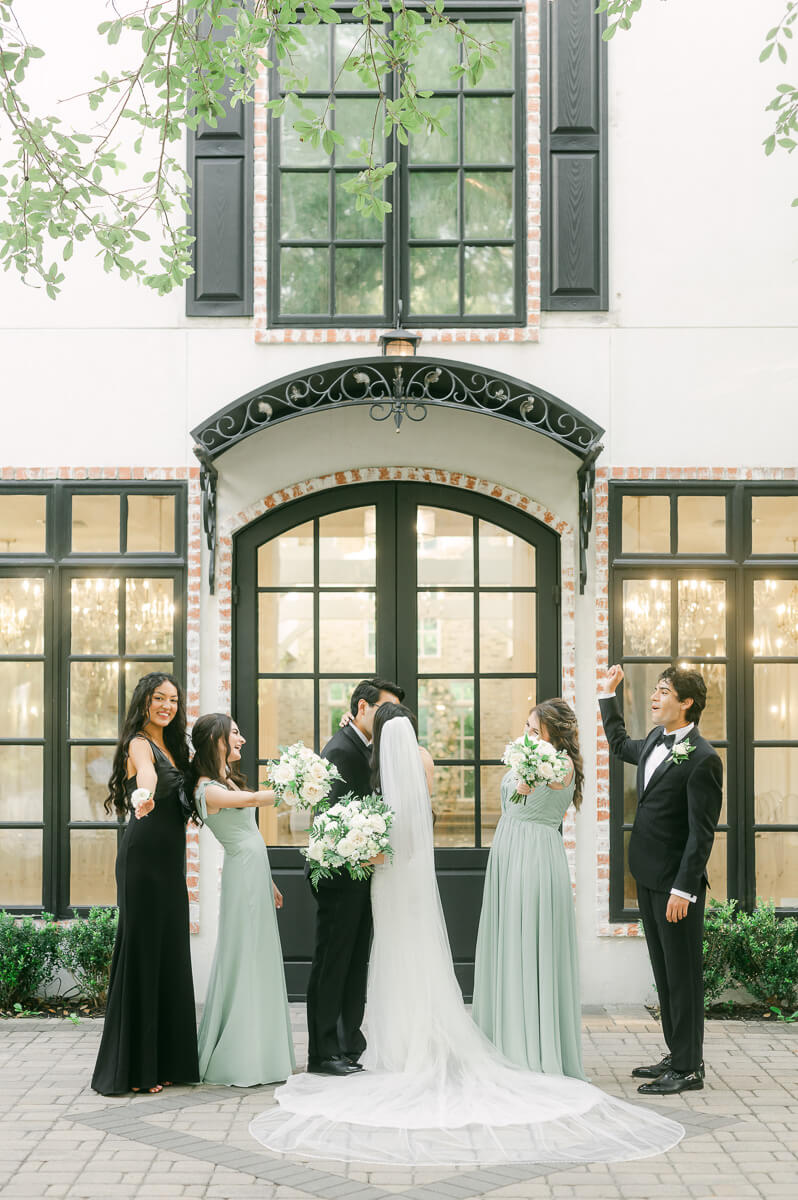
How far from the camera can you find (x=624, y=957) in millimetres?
8273

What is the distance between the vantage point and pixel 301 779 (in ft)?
21.2

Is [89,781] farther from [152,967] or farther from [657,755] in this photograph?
[657,755]

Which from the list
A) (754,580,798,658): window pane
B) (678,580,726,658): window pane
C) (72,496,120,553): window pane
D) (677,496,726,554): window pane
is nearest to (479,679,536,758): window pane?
(678,580,726,658): window pane

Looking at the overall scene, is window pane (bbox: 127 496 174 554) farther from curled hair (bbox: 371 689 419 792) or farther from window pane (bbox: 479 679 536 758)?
curled hair (bbox: 371 689 419 792)

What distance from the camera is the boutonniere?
21.7ft

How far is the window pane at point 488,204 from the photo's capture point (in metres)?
8.56

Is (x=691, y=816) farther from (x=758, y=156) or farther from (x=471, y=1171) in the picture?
(x=758, y=156)

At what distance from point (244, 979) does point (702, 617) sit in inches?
145

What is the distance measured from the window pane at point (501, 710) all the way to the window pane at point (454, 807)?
21 centimetres

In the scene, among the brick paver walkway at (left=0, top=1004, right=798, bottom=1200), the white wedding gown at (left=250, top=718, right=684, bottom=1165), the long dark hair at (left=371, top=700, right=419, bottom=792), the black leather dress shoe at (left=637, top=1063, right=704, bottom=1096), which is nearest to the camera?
the brick paver walkway at (left=0, top=1004, right=798, bottom=1200)

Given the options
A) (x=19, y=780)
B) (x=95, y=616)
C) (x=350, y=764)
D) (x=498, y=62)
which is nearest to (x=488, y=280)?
(x=498, y=62)

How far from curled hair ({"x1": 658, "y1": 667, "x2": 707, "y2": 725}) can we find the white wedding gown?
4.47ft

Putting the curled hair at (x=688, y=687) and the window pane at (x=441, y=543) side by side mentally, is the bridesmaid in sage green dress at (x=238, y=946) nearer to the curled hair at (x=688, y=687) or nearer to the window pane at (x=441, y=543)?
the curled hair at (x=688, y=687)

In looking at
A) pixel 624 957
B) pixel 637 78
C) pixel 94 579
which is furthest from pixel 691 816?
pixel 637 78
